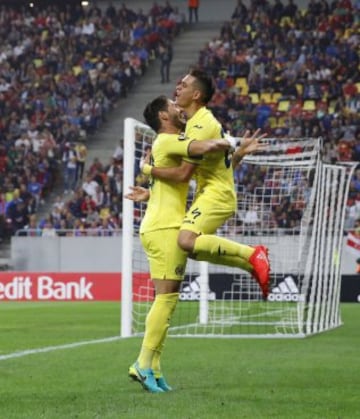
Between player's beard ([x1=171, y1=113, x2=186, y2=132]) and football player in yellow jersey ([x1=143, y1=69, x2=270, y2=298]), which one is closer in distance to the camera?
football player in yellow jersey ([x1=143, y1=69, x2=270, y2=298])

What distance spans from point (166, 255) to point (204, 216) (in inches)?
16.4

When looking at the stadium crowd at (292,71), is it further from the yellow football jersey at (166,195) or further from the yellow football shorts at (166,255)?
the yellow football shorts at (166,255)

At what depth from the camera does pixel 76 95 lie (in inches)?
1585

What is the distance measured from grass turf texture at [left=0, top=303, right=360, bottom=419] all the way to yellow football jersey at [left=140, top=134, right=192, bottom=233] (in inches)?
50.5

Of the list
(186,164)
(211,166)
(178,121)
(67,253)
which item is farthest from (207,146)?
(67,253)

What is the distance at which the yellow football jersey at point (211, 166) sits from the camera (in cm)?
892

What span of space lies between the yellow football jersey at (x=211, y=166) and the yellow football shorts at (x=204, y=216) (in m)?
0.04

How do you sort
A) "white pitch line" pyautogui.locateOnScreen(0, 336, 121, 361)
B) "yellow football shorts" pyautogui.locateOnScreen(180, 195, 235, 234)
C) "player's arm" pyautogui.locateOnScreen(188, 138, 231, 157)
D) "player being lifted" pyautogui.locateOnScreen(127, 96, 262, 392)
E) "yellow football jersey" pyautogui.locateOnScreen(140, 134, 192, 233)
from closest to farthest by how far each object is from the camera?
"player's arm" pyautogui.locateOnScreen(188, 138, 231, 157) → "player being lifted" pyautogui.locateOnScreen(127, 96, 262, 392) → "yellow football shorts" pyautogui.locateOnScreen(180, 195, 235, 234) → "yellow football jersey" pyautogui.locateOnScreen(140, 134, 192, 233) → "white pitch line" pyautogui.locateOnScreen(0, 336, 121, 361)

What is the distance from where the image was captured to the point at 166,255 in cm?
887

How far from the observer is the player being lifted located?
8.73 meters

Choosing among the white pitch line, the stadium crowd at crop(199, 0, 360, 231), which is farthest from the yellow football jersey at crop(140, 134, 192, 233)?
the stadium crowd at crop(199, 0, 360, 231)

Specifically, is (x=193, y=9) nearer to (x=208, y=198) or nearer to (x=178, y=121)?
(x=178, y=121)

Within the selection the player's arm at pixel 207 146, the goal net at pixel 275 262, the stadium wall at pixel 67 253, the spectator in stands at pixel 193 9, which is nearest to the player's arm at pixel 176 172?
the player's arm at pixel 207 146

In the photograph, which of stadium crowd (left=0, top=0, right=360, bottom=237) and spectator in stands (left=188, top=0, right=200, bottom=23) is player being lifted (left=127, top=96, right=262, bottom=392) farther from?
spectator in stands (left=188, top=0, right=200, bottom=23)
